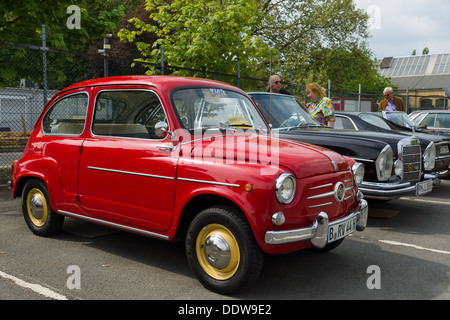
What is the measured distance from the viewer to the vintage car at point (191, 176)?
369 cm

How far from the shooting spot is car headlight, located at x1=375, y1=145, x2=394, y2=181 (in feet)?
20.3

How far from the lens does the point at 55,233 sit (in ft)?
18.3

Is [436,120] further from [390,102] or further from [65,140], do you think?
[65,140]

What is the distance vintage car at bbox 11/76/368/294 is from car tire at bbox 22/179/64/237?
0.05 ft

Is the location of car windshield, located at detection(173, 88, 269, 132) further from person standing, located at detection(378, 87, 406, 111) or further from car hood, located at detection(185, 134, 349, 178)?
person standing, located at detection(378, 87, 406, 111)

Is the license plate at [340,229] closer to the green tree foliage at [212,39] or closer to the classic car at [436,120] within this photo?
the classic car at [436,120]

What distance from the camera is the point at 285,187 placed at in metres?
3.66

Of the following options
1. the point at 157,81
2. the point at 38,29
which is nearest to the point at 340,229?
the point at 157,81

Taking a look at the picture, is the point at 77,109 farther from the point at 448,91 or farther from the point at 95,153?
the point at 448,91

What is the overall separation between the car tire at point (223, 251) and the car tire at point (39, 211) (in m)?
2.25

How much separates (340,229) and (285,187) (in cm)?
74
